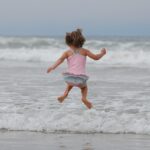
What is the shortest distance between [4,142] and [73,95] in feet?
13.8

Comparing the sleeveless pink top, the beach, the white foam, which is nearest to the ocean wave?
the beach

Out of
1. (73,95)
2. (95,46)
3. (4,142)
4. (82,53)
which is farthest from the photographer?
(95,46)

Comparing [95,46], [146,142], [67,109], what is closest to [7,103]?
[67,109]

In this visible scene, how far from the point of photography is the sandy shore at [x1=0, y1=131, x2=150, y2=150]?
Answer: 642cm

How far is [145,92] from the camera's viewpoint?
1094 centimetres

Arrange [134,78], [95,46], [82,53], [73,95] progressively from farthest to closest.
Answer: [95,46]
[134,78]
[73,95]
[82,53]

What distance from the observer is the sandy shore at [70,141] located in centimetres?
642

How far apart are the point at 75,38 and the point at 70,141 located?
130 centimetres

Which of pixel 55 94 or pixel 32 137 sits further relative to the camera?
pixel 55 94

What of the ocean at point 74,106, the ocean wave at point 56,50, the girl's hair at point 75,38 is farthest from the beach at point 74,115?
the ocean wave at point 56,50

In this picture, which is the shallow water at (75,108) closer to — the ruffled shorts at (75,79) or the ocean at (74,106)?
the ocean at (74,106)

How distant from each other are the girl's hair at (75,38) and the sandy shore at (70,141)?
1.21 metres

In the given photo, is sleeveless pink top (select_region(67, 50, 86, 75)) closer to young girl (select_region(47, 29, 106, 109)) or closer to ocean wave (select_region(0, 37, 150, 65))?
A: young girl (select_region(47, 29, 106, 109))

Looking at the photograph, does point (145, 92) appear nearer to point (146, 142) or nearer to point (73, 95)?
point (73, 95)
